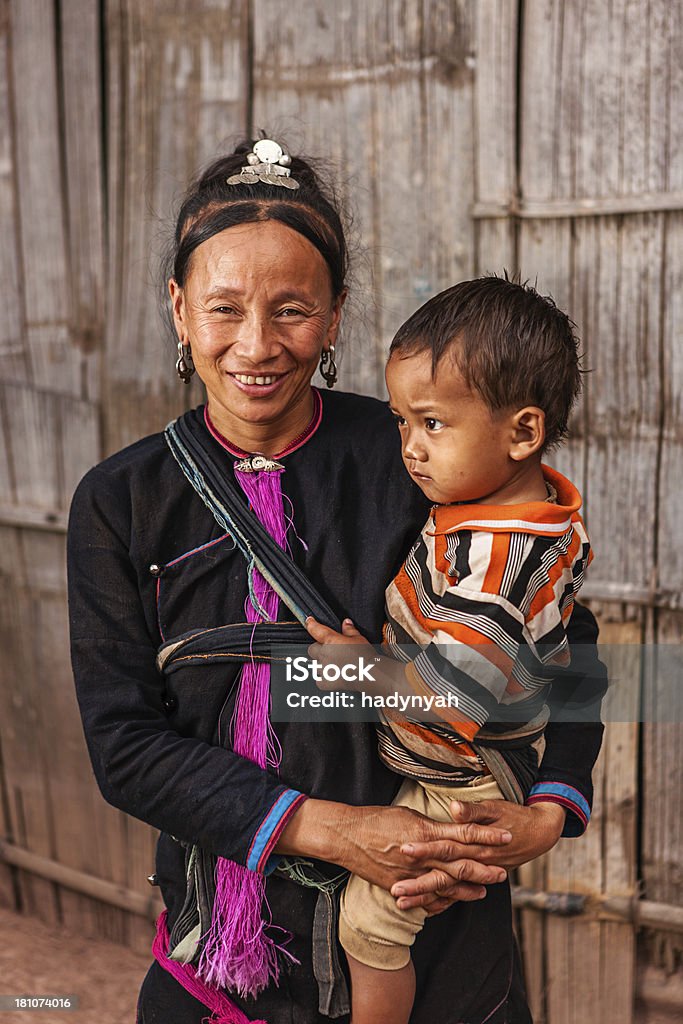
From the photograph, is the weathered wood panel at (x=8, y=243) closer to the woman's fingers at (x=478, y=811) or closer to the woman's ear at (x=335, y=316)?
the woman's ear at (x=335, y=316)

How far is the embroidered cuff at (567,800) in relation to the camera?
135 centimetres

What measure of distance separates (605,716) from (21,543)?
1.60m

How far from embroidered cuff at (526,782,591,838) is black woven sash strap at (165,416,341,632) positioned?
36 centimetres

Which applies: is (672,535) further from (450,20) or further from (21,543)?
(21,543)

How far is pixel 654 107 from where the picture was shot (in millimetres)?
2014

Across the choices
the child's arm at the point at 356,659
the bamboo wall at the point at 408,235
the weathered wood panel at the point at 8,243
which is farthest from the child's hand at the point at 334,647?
the weathered wood panel at the point at 8,243

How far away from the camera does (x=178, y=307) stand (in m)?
1.39

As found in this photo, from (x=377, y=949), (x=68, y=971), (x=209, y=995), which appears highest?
(x=377, y=949)

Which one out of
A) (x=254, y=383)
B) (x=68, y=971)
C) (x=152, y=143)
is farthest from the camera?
(x=68, y=971)

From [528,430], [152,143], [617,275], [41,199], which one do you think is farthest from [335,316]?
[41,199]

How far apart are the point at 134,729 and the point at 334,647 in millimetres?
272

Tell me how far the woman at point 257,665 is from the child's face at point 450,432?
11cm

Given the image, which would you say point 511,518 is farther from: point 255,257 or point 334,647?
point 255,257

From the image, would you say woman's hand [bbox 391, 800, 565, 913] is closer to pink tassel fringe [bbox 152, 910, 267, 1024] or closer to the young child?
the young child
